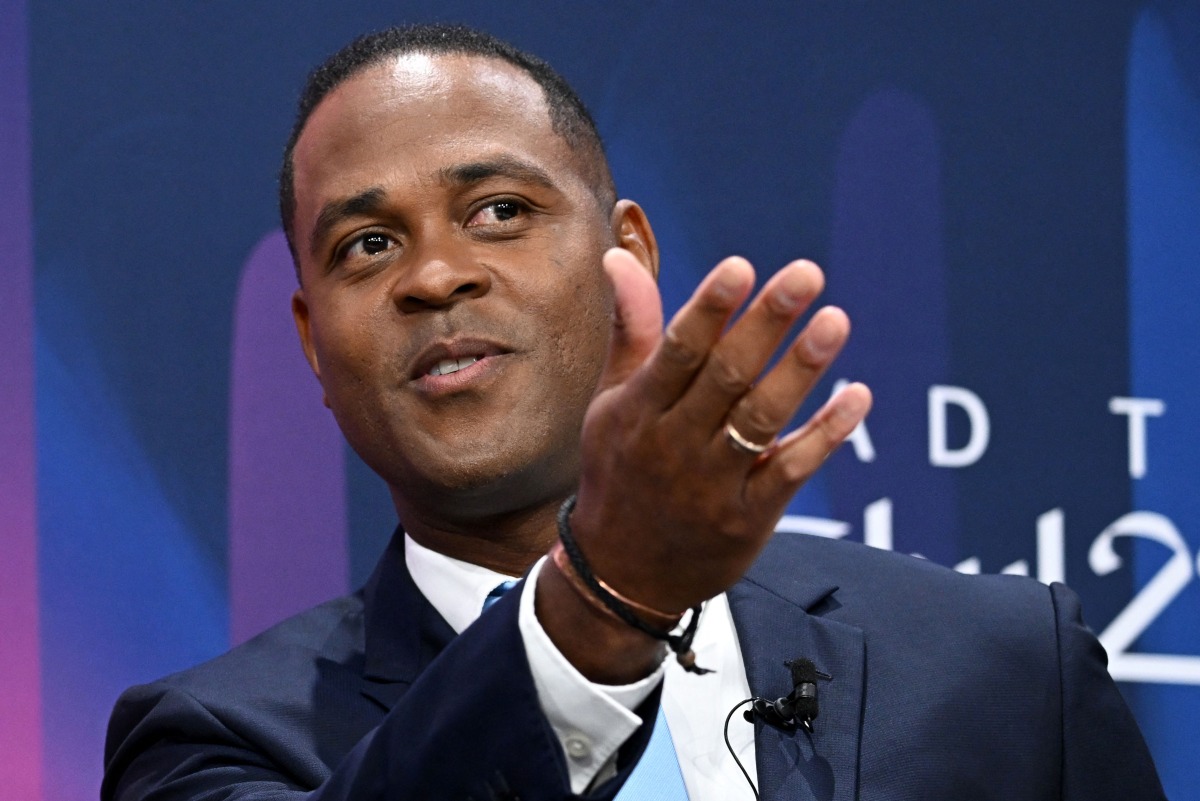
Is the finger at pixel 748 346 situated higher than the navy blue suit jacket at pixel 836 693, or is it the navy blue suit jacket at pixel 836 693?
the finger at pixel 748 346

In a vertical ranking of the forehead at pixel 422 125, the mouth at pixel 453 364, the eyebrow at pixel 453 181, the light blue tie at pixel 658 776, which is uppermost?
the forehead at pixel 422 125

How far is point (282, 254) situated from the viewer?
2.75 metres

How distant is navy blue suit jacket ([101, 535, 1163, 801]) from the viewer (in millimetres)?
1979

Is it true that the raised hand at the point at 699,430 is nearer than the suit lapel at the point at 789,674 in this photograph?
Yes

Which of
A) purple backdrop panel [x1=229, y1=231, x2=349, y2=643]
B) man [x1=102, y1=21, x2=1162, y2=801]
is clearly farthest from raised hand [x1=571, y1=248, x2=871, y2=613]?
purple backdrop panel [x1=229, y1=231, x2=349, y2=643]

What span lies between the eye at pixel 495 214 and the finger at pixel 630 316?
33.7 inches

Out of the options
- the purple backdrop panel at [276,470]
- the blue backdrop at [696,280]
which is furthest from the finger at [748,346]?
the purple backdrop panel at [276,470]

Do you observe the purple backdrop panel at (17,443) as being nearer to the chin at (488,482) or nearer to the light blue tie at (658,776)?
the chin at (488,482)

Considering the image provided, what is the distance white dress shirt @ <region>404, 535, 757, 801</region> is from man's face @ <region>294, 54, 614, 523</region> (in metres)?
0.11

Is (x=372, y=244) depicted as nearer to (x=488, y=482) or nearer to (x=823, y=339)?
(x=488, y=482)

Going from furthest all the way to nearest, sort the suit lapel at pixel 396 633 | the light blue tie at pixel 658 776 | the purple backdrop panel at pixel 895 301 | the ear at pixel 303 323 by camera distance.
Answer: the purple backdrop panel at pixel 895 301 → the ear at pixel 303 323 → the suit lapel at pixel 396 633 → the light blue tie at pixel 658 776

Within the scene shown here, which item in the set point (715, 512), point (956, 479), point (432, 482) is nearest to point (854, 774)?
point (432, 482)

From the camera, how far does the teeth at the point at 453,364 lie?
6.64 ft

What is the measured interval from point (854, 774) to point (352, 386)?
830mm
